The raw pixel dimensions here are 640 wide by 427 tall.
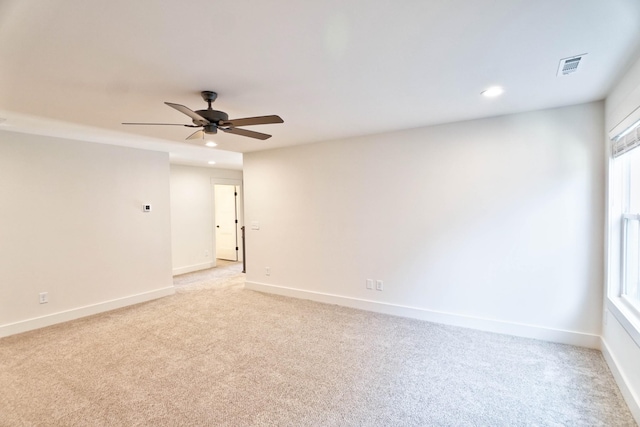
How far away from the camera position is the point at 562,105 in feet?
9.78

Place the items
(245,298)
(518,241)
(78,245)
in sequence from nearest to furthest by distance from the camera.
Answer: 1. (518,241)
2. (78,245)
3. (245,298)

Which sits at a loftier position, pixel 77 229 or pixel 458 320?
pixel 77 229

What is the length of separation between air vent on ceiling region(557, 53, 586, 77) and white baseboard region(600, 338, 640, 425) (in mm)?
2211

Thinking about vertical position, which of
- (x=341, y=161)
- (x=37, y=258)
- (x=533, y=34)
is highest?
(x=533, y=34)

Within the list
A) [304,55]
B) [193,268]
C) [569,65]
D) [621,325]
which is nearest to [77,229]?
[193,268]

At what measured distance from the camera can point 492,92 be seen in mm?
2598

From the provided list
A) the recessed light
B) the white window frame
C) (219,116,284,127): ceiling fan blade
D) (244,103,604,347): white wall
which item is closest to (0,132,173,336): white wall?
(244,103,604,347): white wall

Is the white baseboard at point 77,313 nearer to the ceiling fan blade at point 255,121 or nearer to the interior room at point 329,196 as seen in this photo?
the interior room at point 329,196

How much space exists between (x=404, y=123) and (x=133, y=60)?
105 inches

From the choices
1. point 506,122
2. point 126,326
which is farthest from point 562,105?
point 126,326

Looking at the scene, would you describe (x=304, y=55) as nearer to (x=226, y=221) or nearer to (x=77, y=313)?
(x=77, y=313)

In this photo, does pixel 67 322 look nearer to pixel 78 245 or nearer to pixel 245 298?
pixel 78 245

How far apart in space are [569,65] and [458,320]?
2.70 metres

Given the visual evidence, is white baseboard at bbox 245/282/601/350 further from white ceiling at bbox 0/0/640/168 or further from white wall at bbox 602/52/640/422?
white ceiling at bbox 0/0/640/168
